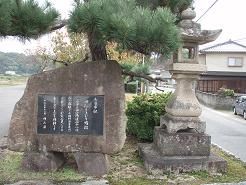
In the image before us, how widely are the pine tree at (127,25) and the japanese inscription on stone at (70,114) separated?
1660 mm

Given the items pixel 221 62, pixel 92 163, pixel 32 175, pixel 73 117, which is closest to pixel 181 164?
pixel 92 163

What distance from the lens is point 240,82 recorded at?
4338 centimetres

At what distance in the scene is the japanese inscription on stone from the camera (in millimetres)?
6863

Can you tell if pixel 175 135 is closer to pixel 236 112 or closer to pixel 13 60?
pixel 236 112

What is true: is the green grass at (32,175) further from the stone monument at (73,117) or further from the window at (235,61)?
the window at (235,61)

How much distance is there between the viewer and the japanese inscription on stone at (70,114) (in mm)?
6863

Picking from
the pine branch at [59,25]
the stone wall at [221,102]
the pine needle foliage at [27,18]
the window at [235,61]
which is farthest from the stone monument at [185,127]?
the window at [235,61]

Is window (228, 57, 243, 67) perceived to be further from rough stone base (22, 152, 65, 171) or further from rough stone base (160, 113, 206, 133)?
rough stone base (22, 152, 65, 171)

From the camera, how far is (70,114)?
22.6 ft

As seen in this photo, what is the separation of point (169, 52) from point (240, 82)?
40.2 metres

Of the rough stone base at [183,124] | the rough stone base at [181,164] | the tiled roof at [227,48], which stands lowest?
the rough stone base at [181,164]

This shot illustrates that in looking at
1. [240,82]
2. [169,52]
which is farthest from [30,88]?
[240,82]

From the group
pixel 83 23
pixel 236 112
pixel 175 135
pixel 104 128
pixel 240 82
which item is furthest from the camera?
pixel 240 82

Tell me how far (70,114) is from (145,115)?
3.38 meters
